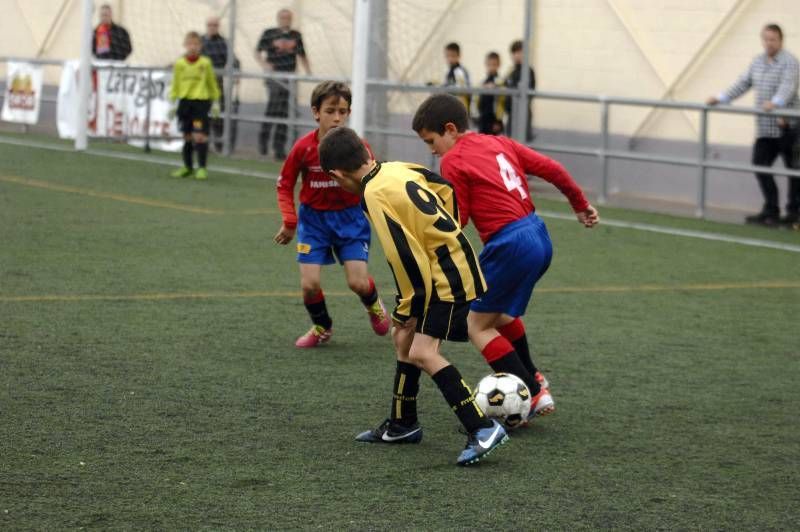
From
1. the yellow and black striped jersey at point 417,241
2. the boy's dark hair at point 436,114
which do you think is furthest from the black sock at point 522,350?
the boy's dark hair at point 436,114

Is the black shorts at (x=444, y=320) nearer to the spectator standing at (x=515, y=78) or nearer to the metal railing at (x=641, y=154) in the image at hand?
the metal railing at (x=641, y=154)

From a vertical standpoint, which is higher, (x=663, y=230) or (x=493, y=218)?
(x=493, y=218)

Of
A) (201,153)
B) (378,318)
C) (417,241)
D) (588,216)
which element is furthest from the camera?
(201,153)

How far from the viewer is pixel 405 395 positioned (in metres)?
5.50

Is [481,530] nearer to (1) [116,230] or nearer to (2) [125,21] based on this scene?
(1) [116,230]

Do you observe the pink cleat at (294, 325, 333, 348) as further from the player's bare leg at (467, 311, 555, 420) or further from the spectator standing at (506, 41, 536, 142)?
the spectator standing at (506, 41, 536, 142)

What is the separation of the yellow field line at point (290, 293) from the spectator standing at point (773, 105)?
382 centimetres

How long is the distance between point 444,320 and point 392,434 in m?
0.57

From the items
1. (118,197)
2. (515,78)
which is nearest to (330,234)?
(118,197)

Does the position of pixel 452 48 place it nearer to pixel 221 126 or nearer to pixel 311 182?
pixel 221 126

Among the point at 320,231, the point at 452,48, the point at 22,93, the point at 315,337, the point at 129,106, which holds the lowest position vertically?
the point at 315,337

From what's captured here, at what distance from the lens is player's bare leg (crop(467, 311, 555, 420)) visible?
19.3 ft

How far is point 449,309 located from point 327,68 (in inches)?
521

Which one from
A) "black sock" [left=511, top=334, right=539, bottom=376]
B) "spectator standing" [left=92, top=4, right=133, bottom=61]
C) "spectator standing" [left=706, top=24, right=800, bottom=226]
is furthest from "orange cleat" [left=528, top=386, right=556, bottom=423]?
"spectator standing" [left=92, top=4, right=133, bottom=61]
